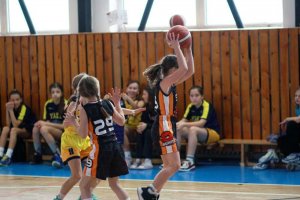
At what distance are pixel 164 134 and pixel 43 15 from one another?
23.6 ft

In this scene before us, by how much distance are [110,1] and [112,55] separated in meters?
1.27

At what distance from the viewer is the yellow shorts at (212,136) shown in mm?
11305

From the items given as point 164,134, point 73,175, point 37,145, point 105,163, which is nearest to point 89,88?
point 105,163

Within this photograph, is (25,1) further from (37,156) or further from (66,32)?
(37,156)

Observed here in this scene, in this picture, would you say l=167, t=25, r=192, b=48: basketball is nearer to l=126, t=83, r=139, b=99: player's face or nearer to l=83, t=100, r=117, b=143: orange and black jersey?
l=83, t=100, r=117, b=143: orange and black jersey

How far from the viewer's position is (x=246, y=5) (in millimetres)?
12422

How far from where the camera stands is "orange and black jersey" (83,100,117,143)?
22.2ft

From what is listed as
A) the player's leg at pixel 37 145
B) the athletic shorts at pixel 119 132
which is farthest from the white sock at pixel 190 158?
the player's leg at pixel 37 145

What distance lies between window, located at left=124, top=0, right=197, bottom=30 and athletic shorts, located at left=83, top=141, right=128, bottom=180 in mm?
6501

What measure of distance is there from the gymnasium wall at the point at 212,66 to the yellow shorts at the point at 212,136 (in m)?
0.53

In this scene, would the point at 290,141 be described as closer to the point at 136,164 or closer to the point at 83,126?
the point at 136,164

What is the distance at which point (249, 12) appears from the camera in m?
12.4

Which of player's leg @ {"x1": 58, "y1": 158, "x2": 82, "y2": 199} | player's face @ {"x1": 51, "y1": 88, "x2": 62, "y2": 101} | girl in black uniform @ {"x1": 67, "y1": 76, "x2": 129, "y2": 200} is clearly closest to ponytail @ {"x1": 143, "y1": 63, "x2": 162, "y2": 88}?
girl in black uniform @ {"x1": 67, "y1": 76, "x2": 129, "y2": 200}

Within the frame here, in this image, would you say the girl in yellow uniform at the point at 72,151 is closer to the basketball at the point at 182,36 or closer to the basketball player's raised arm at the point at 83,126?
the basketball player's raised arm at the point at 83,126
